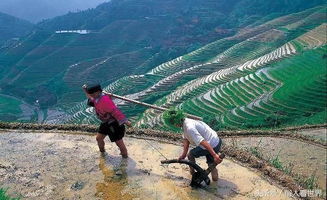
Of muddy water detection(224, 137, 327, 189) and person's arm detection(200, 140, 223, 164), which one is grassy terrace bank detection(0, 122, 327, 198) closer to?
muddy water detection(224, 137, 327, 189)

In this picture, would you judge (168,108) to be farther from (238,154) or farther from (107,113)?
(238,154)

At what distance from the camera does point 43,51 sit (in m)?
91.8

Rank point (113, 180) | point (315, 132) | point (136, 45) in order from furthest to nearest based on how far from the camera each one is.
→ 1. point (136, 45)
2. point (315, 132)
3. point (113, 180)

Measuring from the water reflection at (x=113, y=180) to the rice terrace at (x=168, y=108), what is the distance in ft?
0.06

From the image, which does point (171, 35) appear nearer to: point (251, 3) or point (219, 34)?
point (219, 34)

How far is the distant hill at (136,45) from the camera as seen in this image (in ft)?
234

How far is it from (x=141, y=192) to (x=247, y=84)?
3454 centimetres

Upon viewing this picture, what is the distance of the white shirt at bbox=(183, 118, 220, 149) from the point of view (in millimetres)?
5418

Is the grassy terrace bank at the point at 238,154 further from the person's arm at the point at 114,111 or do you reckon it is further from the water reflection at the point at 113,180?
the person's arm at the point at 114,111

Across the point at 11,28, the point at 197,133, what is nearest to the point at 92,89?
the point at 197,133

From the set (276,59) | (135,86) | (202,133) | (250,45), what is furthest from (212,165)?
(250,45)

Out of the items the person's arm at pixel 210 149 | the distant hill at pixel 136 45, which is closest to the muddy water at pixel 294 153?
the person's arm at pixel 210 149

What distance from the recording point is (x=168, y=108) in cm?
649

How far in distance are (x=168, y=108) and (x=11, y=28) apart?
15008 cm
